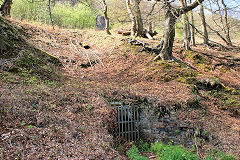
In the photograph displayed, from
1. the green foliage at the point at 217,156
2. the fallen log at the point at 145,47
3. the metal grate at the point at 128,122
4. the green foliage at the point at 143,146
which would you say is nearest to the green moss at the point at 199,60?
the fallen log at the point at 145,47

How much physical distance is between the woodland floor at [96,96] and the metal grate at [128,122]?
48cm

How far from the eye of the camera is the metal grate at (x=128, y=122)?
745 centimetres

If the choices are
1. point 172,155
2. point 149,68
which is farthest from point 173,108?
point 149,68

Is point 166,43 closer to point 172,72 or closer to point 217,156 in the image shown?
point 172,72

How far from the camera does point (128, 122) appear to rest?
7594 mm

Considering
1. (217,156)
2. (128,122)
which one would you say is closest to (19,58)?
(128,122)

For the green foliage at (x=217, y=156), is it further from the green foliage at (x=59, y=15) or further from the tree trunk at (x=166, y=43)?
the green foliage at (x=59, y=15)

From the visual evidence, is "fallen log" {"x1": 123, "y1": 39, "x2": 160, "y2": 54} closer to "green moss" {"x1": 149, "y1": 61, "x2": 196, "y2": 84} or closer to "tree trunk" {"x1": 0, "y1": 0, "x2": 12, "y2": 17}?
"green moss" {"x1": 149, "y1": 61, "x2": 196, "y2": 84}

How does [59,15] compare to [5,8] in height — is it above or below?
above

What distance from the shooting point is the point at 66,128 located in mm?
5047

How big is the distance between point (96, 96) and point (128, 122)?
170cm

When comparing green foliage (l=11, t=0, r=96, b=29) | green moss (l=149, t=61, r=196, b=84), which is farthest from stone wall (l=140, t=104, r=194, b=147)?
green foliage (l=11, t=0, r=96, b=29)

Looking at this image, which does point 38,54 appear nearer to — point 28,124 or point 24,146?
point 28,124

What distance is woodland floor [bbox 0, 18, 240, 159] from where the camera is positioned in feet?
14.5
